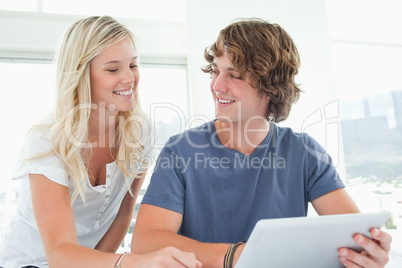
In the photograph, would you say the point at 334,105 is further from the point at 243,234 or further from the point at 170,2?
the point at 243,234

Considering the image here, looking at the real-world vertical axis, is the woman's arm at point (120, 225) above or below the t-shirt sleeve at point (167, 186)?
below

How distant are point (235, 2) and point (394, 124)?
7.42 feet

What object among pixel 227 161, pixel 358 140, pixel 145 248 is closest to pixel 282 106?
pixel 227 161

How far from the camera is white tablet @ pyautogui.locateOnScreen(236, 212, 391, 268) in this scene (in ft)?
2.41

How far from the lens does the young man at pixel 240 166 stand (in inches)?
50.3

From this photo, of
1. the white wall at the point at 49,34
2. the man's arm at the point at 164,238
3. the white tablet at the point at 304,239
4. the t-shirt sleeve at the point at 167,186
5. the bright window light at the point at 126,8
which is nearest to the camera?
the white tablet at the point at 304,239

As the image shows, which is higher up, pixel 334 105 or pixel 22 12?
pixel 22 12

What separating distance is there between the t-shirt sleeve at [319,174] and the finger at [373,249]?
1.47ft

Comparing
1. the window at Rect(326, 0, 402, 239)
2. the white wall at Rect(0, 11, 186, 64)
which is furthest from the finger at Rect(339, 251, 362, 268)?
the window at Rect(326, 0, 402, 239)

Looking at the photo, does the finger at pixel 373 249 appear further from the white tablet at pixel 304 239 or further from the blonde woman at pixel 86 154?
the blonde woman at pixel 86 154

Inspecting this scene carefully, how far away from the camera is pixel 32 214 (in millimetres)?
1435

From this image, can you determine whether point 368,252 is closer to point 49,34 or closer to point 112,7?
point 49,34

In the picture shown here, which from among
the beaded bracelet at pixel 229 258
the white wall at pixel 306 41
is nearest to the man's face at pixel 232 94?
the beaded bracelet at pixel 229 258

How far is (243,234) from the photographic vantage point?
1.32m
